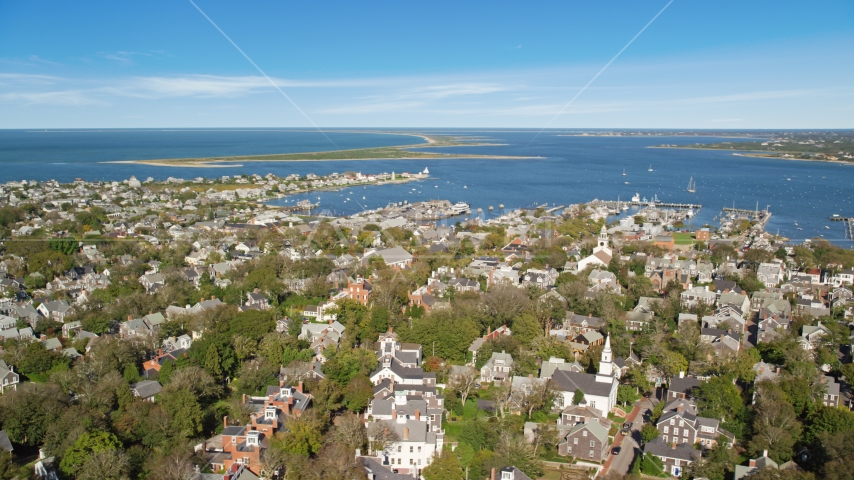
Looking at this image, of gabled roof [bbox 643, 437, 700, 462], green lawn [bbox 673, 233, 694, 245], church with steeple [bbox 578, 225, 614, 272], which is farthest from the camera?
green lawn [bbox 673, 233, 694, 245]

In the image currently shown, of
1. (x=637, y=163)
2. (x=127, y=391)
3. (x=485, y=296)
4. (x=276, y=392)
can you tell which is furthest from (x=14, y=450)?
(x=637, y=163)

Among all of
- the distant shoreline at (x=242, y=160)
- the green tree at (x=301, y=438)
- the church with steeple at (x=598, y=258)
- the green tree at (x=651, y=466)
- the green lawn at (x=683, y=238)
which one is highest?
the distant shoreline at (x=242, y=160)

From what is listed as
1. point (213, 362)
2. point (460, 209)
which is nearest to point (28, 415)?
point (213, 362)

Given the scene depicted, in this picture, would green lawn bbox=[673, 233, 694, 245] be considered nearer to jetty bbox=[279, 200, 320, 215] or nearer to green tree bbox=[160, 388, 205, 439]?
jetty bbox=[279, 200, 320, 215]

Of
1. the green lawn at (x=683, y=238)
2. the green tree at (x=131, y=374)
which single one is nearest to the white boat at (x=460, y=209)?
the green lawn at (x=683, y=238)

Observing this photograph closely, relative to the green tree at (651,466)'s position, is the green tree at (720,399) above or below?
above

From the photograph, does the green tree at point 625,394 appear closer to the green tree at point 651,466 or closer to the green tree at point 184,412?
the green tree at point 651,466

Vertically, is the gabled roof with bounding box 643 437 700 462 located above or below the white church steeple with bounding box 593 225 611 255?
below

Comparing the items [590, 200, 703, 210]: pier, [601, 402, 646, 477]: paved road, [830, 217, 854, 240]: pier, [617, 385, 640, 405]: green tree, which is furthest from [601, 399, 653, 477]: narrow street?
[590, 200, 703, 210]: pier
